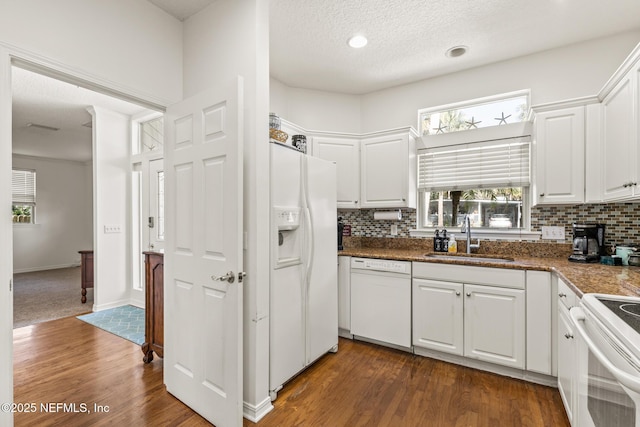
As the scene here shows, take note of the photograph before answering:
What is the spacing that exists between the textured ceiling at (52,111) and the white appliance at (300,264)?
308 centimetres

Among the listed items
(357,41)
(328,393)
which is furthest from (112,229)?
(357,41)

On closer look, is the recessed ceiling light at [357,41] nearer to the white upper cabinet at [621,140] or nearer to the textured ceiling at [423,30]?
the textured ceiling at [423,30]

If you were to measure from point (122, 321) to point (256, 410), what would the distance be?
266 centimetres

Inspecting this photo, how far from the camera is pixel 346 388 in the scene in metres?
2.20

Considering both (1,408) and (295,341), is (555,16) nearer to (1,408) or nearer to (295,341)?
(295,341)

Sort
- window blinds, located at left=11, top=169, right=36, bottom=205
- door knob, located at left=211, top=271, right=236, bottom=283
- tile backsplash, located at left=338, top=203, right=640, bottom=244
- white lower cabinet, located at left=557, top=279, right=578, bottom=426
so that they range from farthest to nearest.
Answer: window blinds, located at left=11, top=169, right=36, bottom=205
tile backsplash, located at left=338, top=203, right=640, bottom=244
door knob, located at left=211, top=271, right=236, bottom=283
white lower cabinet, located at left=557, top=279, right=578, bottom=426

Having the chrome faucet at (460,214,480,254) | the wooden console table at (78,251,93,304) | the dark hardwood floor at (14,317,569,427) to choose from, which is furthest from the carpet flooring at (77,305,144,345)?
the chrome faucet at (460,214,480,254)

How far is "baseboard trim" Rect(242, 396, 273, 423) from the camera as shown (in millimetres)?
1852

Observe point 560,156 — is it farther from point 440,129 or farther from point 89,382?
point 89,382

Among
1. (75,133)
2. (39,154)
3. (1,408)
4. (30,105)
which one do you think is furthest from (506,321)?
(39,154)

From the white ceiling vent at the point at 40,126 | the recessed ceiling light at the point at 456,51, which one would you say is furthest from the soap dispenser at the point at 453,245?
the white ceiling vent at the point at 40,126

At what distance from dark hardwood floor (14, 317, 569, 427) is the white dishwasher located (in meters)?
0.18

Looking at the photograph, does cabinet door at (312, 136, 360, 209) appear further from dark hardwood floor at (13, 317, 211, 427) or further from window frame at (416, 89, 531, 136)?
dark hardwood floor at (13, 317, 211, 427)

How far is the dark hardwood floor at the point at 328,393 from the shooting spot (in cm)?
186
